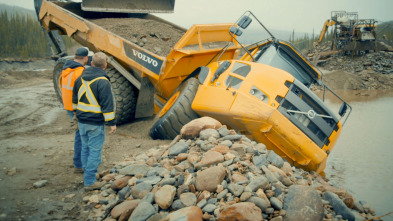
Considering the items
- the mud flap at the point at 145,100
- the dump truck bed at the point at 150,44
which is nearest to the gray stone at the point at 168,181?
the dump truck bed at the point at 150,44

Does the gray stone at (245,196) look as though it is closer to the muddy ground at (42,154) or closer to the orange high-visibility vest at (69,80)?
the muddy ground at (42,154)

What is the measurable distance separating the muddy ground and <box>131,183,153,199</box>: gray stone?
0.53m

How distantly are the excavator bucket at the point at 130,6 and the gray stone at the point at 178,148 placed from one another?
437 centimetres

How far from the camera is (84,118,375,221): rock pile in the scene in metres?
2.95

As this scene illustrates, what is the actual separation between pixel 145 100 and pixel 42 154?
81.7 inches

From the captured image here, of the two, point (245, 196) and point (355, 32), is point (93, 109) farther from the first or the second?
point (355, 32)

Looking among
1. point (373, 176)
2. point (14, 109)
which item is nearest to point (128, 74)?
point (14, 109)

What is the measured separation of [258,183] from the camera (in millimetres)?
3217

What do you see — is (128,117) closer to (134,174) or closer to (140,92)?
(140,92)

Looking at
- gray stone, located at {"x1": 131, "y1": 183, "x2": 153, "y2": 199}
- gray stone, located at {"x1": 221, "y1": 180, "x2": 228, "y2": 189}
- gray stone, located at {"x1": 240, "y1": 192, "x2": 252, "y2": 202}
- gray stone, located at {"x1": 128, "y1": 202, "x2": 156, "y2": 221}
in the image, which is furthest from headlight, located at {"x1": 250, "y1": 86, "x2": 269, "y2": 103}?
gray stone, located at {"x1": 128, "y1": 202, "x2": 156, "y2": 221}

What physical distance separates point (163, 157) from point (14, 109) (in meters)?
4.97

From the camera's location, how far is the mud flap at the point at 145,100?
19.1 ft

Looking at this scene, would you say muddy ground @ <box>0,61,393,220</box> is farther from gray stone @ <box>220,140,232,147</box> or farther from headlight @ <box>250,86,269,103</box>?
headlight @ <box>250,86,269,103</box>

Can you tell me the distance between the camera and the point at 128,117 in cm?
628
